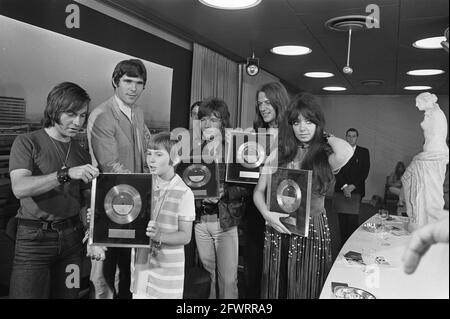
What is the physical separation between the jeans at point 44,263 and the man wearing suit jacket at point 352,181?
0.95m

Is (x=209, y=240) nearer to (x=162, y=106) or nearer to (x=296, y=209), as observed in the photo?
(x=296, y=209)

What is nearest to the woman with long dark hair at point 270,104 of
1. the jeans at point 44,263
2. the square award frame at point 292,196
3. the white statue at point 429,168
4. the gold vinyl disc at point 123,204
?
the square award frame at point 292,196


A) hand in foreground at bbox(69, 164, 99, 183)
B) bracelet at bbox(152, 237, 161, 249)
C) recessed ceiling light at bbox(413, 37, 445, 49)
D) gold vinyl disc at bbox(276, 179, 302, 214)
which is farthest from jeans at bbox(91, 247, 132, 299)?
recessed ceiling light at bbox(413, 37, 445, 49)

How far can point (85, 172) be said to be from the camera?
1.05 meters

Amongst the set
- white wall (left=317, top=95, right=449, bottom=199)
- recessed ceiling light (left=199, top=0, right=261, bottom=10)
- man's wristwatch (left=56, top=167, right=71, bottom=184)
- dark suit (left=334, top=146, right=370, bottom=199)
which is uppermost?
recessed ceiling light (left=199, top=0, right=261, bottom=10)

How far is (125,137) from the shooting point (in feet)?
4.01

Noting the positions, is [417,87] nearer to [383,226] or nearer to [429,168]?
[429,168]

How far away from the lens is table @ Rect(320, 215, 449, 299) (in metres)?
0.69

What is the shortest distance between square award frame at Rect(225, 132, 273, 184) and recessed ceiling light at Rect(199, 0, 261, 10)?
2.41ft

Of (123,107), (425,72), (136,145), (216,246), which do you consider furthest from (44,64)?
(425,72)

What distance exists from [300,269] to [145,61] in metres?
0.99

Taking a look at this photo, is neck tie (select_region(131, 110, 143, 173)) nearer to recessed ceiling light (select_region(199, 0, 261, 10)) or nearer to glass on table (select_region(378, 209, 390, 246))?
recessed ceiling light (select_region(199, 0, 261, 10))

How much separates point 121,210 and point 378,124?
0.90m
